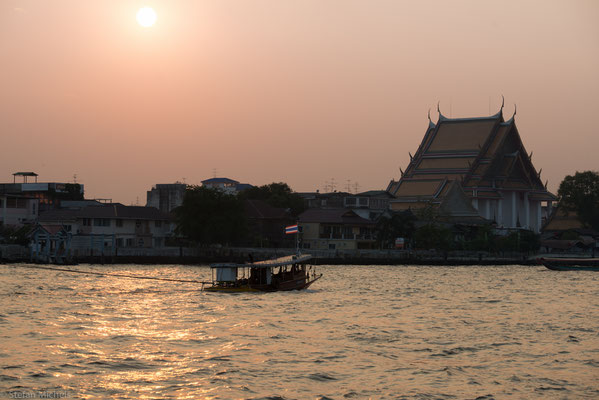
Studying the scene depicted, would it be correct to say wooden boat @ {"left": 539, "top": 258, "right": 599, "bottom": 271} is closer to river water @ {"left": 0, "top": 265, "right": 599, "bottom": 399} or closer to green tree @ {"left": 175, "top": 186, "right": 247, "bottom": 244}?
green tree @ {"left": 175, "top": 186, "right": 247, "bottom": 244}

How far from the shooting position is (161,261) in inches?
3593

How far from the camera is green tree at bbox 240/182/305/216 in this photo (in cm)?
13975

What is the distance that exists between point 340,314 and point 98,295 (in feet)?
52.4

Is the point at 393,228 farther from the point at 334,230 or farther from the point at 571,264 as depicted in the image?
the point at 571,264

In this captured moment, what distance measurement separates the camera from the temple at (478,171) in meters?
148

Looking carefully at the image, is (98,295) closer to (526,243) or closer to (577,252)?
(526,243)

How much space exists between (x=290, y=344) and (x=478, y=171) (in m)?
124

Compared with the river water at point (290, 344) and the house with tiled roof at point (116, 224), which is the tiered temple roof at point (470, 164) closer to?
the house with tiled roof at point (116, 224)

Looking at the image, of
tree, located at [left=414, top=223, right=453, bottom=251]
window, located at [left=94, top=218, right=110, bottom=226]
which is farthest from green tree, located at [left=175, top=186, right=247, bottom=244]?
tree, located at [left=414, top=223, right=453, bottom=251]

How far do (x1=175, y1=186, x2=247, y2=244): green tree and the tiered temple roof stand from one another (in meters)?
55.2

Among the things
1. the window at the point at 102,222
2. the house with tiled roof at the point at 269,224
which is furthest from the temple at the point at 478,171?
the window at the point at 102,222

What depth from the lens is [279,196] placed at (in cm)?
14250

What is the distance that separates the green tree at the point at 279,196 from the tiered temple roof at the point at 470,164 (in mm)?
18639

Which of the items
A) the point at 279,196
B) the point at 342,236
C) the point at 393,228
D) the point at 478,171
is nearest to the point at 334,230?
the point at 342,236
